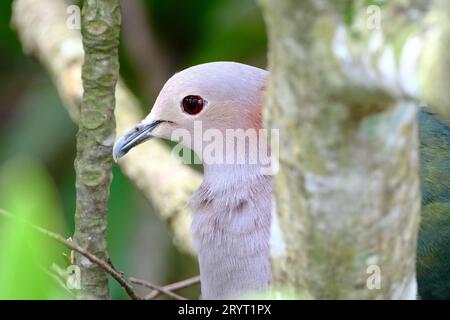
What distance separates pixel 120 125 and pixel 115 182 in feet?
3.12

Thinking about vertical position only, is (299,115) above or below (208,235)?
below

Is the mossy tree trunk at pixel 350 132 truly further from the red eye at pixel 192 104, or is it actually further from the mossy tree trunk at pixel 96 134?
the red eye at pixel 192 104

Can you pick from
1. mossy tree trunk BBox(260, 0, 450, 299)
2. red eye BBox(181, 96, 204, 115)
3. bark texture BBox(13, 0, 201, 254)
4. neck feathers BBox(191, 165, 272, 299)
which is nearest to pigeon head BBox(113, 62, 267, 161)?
red eye BBox(181, 96, 204, 115)

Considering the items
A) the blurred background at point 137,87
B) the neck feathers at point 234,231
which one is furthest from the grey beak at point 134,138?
the blurred background at point 137,87

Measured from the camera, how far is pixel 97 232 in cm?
180

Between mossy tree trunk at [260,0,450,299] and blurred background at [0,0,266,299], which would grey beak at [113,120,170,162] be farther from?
blurred background at [0,0,266,299]

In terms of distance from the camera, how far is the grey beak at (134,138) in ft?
7.28

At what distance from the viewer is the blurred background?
3609 millimetres

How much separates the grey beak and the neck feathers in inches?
8.2

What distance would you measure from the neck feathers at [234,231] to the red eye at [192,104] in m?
0.16

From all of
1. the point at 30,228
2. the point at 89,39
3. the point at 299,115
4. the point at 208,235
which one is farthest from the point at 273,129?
the point at 208,235

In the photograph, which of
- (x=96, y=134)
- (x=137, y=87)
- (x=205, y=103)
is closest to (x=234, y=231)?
(x=205, y=103)

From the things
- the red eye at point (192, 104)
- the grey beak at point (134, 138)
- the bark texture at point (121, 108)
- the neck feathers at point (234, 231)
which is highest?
the bark texture at point (121, 108)
